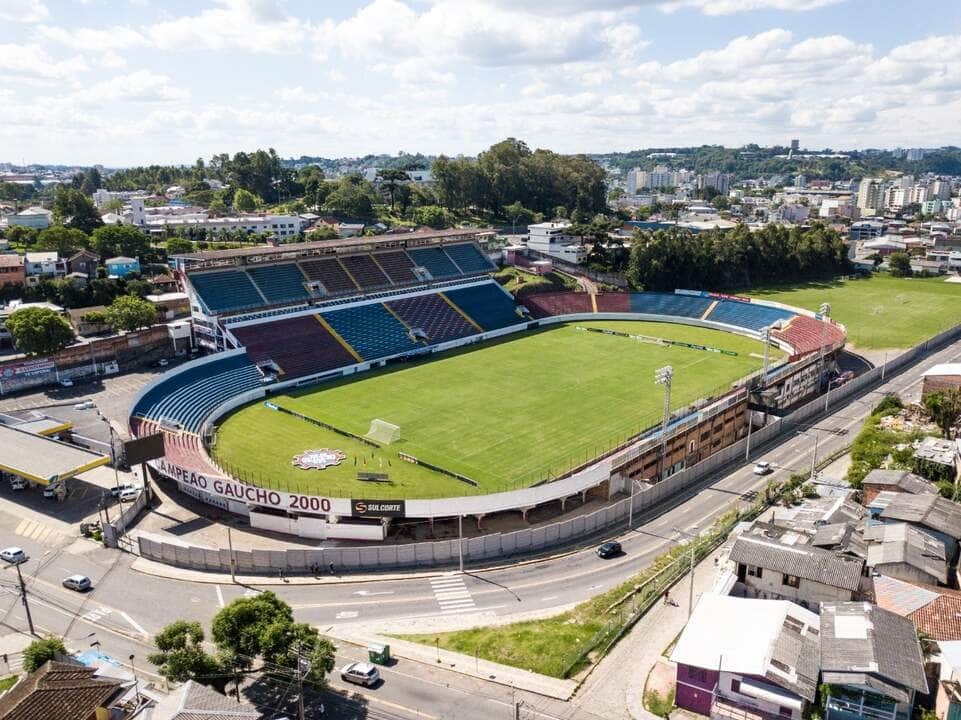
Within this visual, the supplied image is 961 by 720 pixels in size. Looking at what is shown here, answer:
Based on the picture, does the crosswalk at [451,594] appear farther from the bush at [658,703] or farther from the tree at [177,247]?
the tree at [177,247]

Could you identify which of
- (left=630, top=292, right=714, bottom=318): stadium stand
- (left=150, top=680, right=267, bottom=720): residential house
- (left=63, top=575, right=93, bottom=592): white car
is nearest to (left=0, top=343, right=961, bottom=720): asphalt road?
(left=63, top=575, right=93, bottom=592): white car

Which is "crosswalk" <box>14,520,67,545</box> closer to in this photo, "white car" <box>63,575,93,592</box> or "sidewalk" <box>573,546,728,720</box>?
"white car" <box>63,575,93,592</box>

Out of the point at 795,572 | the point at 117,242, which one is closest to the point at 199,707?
the point at 795,572

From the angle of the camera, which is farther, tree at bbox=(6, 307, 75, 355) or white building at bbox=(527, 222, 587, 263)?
white building at bbox=(527, 222, 587, 263)

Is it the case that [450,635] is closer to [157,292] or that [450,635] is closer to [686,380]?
[686,380]

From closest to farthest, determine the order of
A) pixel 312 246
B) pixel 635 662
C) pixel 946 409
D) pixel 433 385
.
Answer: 1. pixel 635 662
2. pixel 946 409
3. pixel 433 385
4. pixel 312 246

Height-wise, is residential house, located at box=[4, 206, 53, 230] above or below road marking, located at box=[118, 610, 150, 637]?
above

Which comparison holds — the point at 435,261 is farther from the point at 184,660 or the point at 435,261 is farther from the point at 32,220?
the point at 32,220
